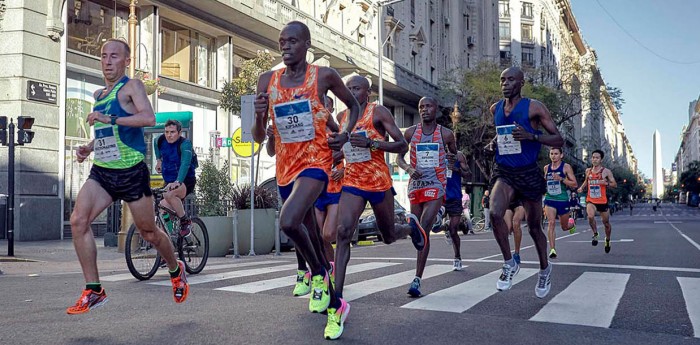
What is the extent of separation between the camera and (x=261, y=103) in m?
5.00

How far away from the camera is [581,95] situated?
4838 cm

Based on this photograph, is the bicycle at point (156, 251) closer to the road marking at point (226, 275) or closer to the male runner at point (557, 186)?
the road marking at point (226, 275)

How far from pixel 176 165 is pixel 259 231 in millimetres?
5068

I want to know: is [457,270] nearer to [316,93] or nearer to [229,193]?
[316,93]

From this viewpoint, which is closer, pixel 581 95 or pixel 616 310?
Result: pixel 616 310

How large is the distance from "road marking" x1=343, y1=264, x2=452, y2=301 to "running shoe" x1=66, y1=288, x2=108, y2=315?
2206 mm

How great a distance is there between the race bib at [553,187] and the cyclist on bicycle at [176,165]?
634cm

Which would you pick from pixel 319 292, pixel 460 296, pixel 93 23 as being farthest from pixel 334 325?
pixel 93 23

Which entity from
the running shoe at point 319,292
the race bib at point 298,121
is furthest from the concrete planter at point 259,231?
the running shoe at point 319,292

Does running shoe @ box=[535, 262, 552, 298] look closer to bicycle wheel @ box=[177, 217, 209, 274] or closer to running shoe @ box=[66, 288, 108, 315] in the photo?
running shoe @ box=[66, 288, 108, 315]

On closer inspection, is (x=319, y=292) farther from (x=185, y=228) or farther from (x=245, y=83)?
(x=245, y=83)

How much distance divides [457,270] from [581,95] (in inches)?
1648

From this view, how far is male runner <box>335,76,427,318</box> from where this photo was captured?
5.55 m

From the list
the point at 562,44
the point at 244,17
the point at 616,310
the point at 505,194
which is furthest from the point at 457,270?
the point at 562,44
